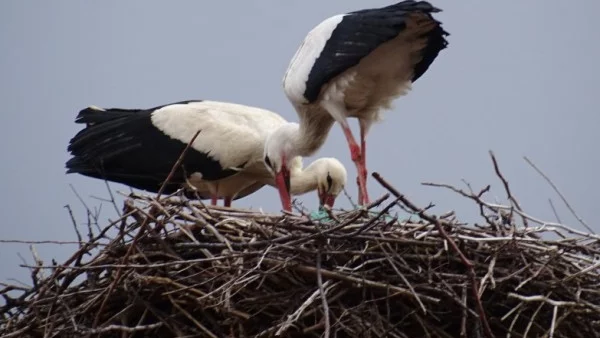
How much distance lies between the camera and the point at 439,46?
7.70 m

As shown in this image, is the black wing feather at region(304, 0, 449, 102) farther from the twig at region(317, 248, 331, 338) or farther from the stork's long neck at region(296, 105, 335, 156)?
the twig at region(317, 248, 331, 338)

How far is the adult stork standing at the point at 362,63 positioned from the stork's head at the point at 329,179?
572 mm

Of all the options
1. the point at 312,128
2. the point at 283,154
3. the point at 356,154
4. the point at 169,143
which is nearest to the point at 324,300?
the point at 356,154

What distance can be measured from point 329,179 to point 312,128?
59 cm

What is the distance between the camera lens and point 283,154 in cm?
867

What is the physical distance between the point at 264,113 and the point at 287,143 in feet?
2.89

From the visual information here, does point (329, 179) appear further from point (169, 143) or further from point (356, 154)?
point (169, 143)

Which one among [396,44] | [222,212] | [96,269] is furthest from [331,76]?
[96,269]

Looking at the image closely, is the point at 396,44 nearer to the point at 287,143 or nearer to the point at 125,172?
the point at 287,143

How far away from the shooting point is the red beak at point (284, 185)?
877cm

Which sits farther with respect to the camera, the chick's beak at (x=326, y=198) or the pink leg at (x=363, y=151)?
the chick's beak at (x=326, y=198)

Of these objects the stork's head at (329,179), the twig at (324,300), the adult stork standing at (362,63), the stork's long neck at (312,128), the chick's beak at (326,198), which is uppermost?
the adult stork standing at (362,63)

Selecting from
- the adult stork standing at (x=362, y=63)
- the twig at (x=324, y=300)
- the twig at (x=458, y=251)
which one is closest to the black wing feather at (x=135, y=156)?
the adult stork standing at (x=362, y=63)

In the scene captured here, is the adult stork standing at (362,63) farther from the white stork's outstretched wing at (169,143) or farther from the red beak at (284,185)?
the white stork's outstretched wing at (169,143)
